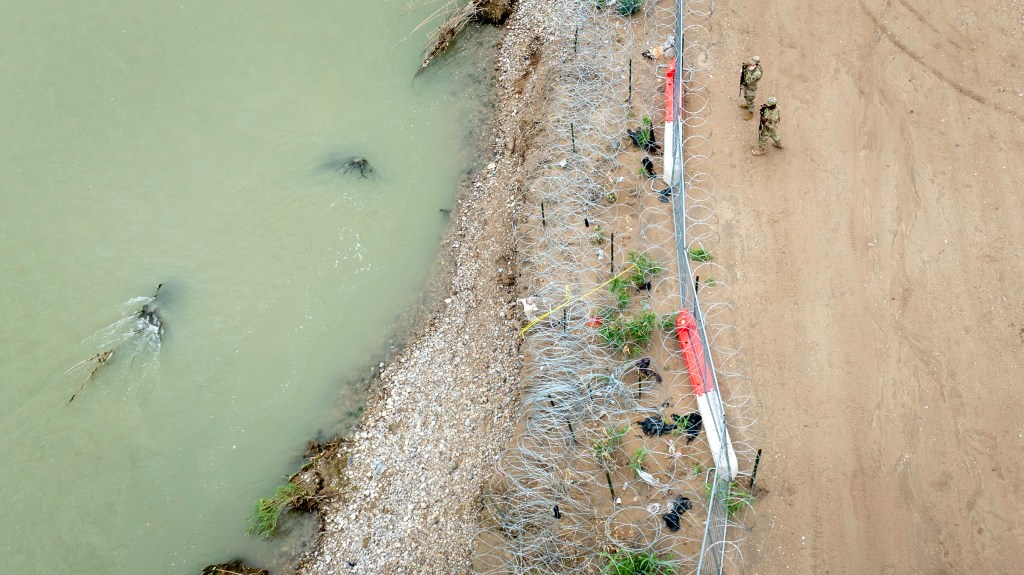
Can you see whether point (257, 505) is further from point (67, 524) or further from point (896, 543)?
point (896, 543)

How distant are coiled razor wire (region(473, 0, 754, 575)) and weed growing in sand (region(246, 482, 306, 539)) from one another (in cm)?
195

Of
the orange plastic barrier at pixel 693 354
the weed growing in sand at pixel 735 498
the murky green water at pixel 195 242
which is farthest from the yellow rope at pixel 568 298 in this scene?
the weed growing in sand at pixel 735 498

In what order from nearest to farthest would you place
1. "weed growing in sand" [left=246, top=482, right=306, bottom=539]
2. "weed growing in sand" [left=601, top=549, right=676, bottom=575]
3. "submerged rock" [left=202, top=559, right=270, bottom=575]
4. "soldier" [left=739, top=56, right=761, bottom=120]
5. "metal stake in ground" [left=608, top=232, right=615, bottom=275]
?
"weed growing in sand" [left=601, top=549, right=676, bottom=575] → "submerged rock" [left=202, top=559, right=270, bottom=575] → "weed growing in sand" [left=246, top=482, right=306, bottom=539] → "metal stake in ground" [left=608, top=232, right=615, bottom=275] → "soldier" [left=739, top=56, right=761, bottom=120]

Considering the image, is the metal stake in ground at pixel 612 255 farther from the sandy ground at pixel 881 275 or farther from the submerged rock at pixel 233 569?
the submerged rock at pixel 233 569

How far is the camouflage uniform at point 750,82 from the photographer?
8133 millimetres

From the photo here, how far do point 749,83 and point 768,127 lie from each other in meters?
0.61

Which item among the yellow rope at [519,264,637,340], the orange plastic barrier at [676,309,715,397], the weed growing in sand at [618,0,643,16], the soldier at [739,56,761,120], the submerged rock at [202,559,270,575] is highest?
the weed growing in sand at [618,0,643,16]

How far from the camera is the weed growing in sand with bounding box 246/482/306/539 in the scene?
716 cm

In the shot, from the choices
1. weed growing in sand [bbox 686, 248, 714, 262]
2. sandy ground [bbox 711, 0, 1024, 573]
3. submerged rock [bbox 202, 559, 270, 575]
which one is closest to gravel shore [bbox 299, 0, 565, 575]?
submerged rock [bbox 202, 559, 270, 575]

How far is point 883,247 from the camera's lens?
7.56 m

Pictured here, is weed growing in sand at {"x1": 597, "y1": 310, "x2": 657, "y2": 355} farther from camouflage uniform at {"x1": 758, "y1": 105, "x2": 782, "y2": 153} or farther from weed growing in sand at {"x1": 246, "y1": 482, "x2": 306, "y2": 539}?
weed growing in sand at {"x1": 246, "y1": 482, "x2": 306, "y2": 539}

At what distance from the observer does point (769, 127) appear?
26.0 ft

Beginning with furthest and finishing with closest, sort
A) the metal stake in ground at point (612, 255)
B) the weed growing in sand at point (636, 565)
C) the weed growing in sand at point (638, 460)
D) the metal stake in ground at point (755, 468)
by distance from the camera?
the metal stake in ground at point (612, 255) → the weed growing in sand at point (638, 460) → the metal stake in ground at point (755, 468) → the weed growing in sand at point (636, 565)

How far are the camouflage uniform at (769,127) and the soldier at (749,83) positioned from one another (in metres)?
0.38
